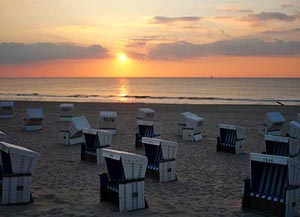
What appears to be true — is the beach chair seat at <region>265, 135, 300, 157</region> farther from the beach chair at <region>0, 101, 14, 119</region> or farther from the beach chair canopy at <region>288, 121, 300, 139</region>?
the beach chair at <region>0, 101, 14, 119</region>

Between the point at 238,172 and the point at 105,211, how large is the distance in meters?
5.94

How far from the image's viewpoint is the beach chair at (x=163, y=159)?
11.8m

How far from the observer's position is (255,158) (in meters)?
9.23

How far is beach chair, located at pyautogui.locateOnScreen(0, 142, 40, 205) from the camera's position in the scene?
9.27 metres

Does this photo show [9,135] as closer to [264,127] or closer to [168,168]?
[168,168]

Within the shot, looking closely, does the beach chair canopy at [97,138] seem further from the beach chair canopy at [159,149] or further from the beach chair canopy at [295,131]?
the beach chair canopy at [295,131]

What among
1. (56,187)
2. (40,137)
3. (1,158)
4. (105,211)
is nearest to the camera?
(105,211)

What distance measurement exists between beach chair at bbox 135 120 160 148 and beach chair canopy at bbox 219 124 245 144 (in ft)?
9.57

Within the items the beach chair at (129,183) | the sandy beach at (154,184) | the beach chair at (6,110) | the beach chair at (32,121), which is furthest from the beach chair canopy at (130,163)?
the beach chair at (6,110)

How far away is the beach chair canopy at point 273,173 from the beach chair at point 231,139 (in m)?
7.13

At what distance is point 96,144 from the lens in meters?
15.1

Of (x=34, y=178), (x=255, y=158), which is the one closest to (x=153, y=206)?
(x=255, y=158)

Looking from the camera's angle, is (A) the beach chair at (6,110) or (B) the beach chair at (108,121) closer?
(B) the beach chair at (108,121)

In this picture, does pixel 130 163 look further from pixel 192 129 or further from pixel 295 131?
pixel 192 129
